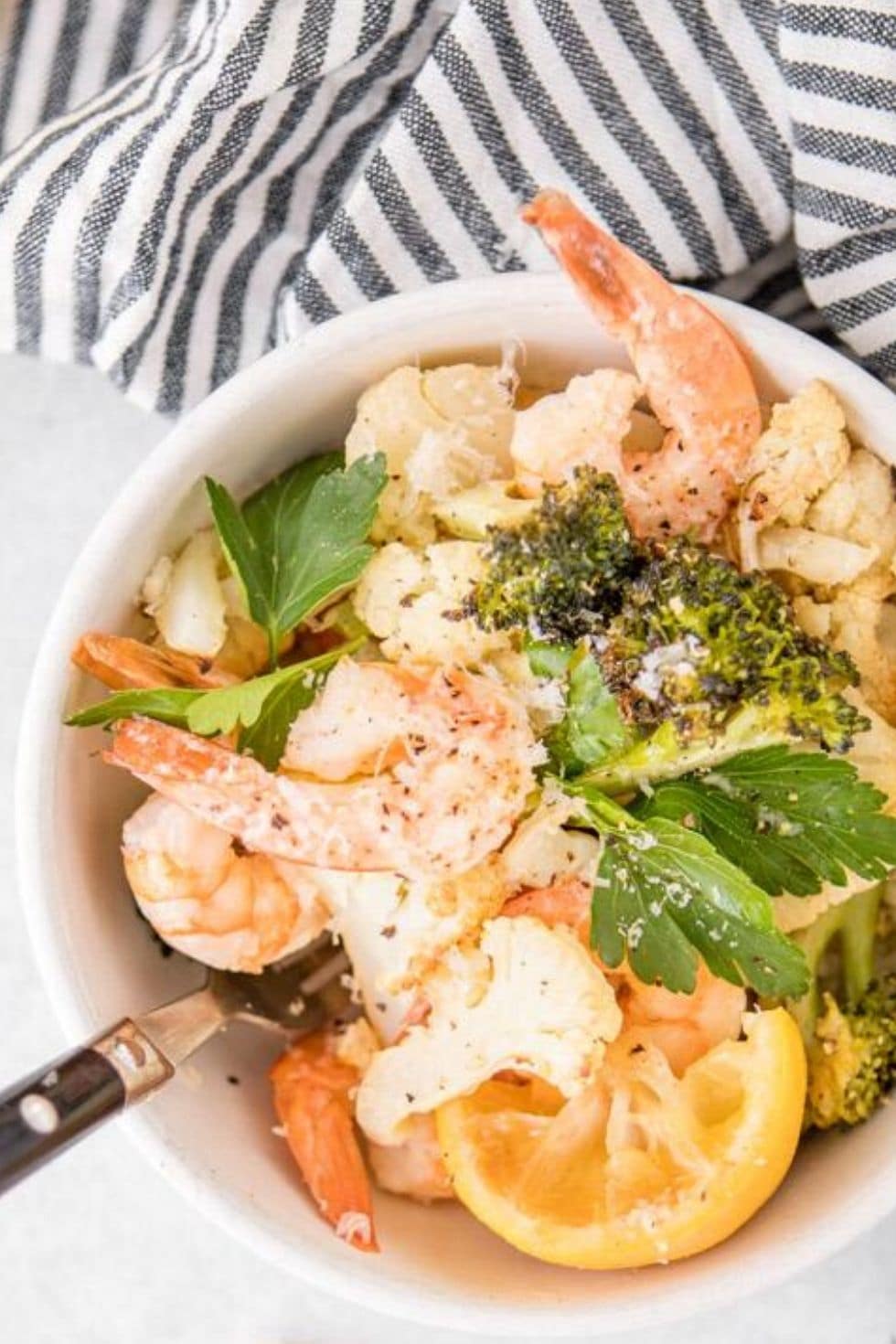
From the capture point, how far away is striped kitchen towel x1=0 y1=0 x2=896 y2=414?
173cm

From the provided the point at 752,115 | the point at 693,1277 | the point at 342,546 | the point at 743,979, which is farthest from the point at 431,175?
the point at 693,1277

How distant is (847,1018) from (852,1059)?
0.04m

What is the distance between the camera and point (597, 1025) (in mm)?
1583

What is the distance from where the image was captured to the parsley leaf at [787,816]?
1570mm

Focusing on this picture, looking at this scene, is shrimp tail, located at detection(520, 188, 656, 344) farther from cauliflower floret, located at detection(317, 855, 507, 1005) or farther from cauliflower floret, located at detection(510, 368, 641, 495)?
cauliflower floret, located at detection(317, 855, 507, 1005)

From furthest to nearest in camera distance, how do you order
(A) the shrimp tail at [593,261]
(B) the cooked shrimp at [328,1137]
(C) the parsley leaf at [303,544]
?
(B) the cooked shrimp at [328,1137]
(C) the parsley leaf at [303,544]
(A) the shrimp tail at [593,261]

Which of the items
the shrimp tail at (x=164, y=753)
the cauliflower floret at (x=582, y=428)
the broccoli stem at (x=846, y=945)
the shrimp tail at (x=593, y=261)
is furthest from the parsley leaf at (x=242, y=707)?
the broccoli stem at (x=846, y=945)

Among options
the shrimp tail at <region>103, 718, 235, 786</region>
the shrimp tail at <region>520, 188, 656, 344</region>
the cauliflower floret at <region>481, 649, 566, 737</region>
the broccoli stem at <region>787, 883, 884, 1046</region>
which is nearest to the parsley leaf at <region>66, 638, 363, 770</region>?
the shrimp tail at <region>103, 718, 235, 786</region>

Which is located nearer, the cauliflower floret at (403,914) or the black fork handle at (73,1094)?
the black fork handle at (73,1094)

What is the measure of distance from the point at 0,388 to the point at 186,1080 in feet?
2.72

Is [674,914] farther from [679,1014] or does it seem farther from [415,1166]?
[415,1166]

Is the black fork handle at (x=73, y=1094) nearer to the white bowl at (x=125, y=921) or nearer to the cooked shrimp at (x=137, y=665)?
the white bowl at (x=125, y=921)

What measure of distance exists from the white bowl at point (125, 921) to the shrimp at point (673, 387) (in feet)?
0.20

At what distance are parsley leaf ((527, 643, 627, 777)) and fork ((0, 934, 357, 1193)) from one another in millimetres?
369
